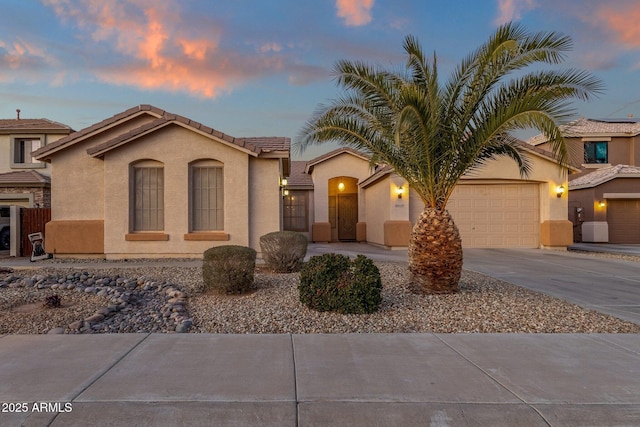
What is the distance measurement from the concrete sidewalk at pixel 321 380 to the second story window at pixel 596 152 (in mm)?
24521

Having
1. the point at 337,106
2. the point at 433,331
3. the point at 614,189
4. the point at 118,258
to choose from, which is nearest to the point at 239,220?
the point at 118,258

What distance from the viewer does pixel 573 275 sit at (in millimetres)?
10852

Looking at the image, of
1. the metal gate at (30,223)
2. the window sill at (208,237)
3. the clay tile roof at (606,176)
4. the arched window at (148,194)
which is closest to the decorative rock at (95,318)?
the window sill at (208,237)

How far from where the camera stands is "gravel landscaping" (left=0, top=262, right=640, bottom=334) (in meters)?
5.95

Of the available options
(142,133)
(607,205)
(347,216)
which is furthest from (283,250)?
(607,205)

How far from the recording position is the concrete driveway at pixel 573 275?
773 cm

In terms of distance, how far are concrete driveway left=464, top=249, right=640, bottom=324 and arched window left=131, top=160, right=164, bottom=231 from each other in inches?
368

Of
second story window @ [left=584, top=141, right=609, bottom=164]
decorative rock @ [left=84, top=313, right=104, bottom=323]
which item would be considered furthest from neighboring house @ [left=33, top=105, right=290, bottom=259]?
second story window @ [left=584, top=141, right=609, bottom=164]

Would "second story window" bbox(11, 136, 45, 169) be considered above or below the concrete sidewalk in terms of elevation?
above

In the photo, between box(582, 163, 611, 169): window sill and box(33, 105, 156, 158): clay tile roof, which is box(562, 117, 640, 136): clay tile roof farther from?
box(33, 105, 156, 158): clay tile roof

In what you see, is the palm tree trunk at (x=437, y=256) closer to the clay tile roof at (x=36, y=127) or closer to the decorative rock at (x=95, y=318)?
the decorative rock at (x=95, y=318)

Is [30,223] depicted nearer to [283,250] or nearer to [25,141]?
[283,250]

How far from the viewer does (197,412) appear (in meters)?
3.43

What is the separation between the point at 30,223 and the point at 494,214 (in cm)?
1763
